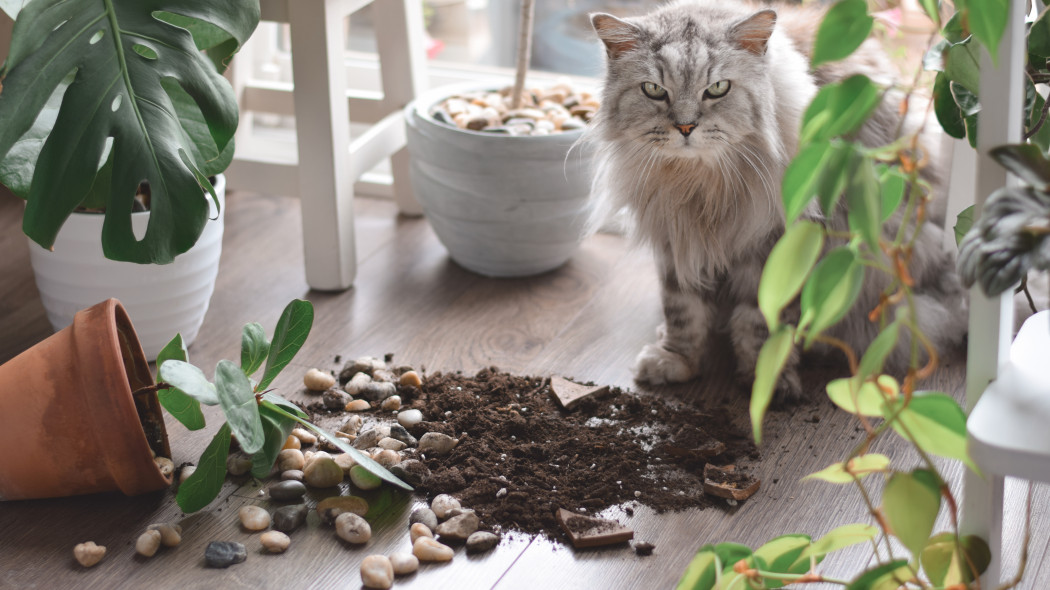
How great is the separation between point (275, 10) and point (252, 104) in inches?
22.4

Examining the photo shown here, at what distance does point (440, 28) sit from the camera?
2.79 metres

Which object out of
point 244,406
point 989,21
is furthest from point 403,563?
point 989,21

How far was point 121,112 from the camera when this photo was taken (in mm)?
1265

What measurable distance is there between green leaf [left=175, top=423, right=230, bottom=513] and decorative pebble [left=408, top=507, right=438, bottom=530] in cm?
27

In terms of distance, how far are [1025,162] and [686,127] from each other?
702 mm

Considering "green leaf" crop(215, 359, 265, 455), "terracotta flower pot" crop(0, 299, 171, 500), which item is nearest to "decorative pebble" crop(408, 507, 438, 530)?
"green leaf" crop(215, 359, 265, 455)

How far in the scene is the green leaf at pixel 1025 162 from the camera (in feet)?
2.68

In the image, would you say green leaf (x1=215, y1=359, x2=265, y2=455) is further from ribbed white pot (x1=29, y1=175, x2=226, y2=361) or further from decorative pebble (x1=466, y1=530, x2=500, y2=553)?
ribbed white pot (x1=29, y1=175, x2=226, y2=361)

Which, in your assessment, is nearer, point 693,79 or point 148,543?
point 148,543

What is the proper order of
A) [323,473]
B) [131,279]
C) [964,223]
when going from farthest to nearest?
[131,279], [323,473], [964,223]

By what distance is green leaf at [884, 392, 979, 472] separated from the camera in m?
0.82

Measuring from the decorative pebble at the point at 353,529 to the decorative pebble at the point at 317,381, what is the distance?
1.25ft

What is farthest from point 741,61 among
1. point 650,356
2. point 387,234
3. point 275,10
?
point 387,234

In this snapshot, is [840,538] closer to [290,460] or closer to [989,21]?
[989,21]
